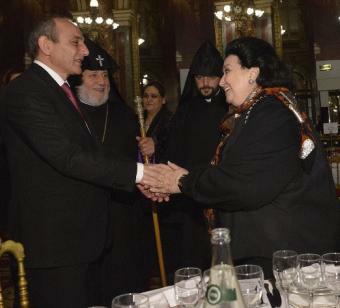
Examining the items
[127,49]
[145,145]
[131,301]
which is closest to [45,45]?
[145,145]

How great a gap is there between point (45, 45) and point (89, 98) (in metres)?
1.37

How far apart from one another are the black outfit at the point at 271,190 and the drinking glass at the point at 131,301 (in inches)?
39.6

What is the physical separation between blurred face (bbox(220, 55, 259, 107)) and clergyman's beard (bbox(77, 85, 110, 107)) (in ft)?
5.76

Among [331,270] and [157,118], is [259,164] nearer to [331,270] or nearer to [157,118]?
[331,270]

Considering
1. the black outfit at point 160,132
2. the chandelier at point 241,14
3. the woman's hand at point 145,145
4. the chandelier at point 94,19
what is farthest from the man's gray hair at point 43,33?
the chandelier at point 94,19

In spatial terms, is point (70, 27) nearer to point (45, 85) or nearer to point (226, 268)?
point (45, 85)

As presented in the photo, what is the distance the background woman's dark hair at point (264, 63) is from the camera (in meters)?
→ 2.47

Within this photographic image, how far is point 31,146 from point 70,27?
0.79 m

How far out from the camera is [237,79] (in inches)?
99.2

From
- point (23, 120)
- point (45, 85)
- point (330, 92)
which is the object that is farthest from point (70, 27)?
point (330, 92)

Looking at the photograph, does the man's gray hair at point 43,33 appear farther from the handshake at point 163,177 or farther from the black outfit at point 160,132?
the black outfit at point 160,132

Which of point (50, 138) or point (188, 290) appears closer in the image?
point (188, 290)

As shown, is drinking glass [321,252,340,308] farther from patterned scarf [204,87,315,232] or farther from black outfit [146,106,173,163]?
black outfit [146,106,173,163]

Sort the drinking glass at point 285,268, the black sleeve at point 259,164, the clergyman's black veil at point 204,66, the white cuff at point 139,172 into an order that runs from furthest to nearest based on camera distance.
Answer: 1. the clergyman's black veil at point 204,66
2. the white cuff at point 139,172
3. the black sleeve at point 259,164
4. the drinking glass at point 285,268
